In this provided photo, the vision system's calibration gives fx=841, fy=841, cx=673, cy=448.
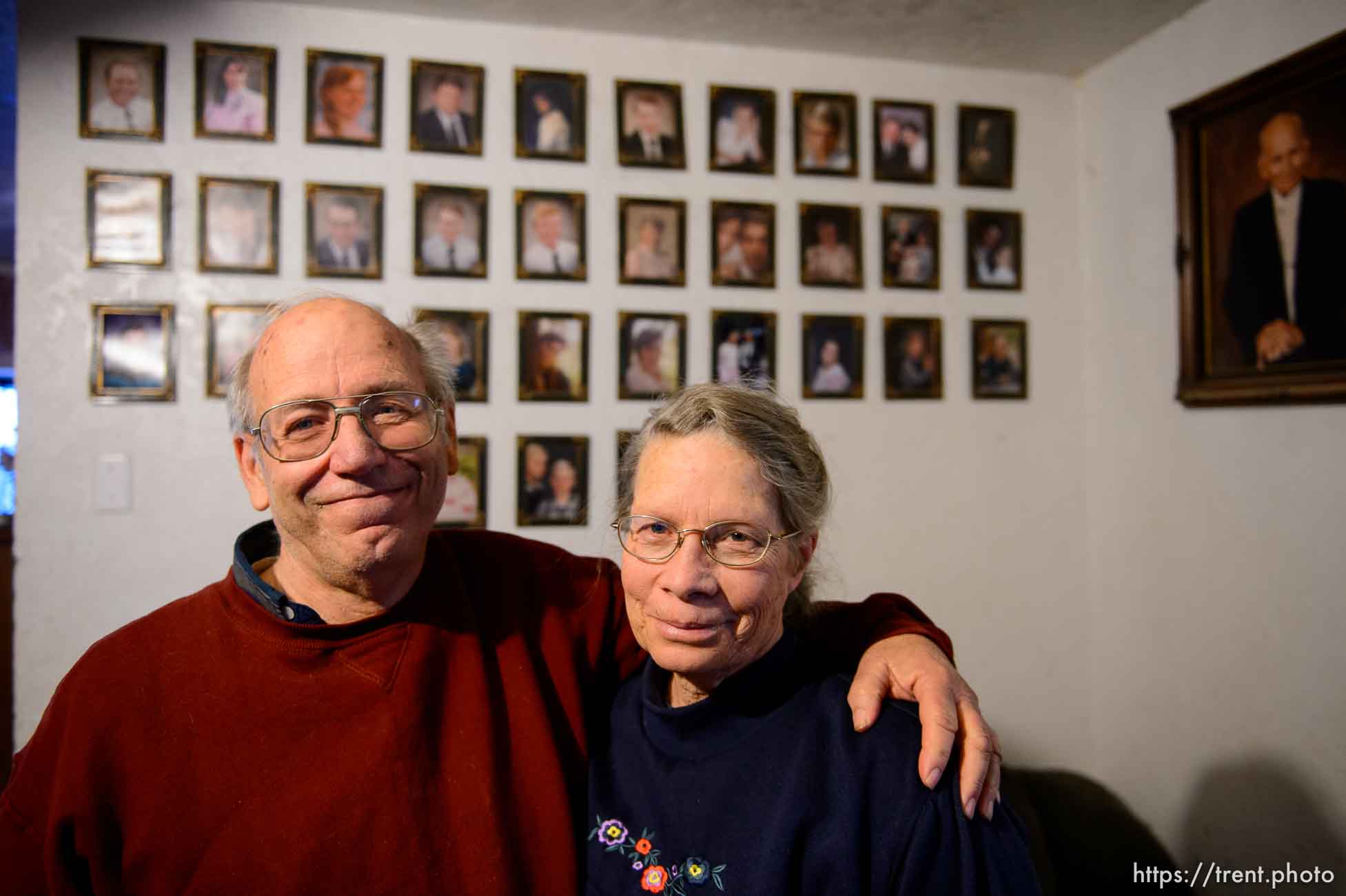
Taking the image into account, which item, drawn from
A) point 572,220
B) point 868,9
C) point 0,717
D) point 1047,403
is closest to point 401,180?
point 572,220

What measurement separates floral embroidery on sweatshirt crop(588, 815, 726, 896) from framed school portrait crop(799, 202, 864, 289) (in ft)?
7.05

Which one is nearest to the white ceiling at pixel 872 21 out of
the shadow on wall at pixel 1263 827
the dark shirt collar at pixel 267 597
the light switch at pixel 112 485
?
the light switch at pixel 112 485

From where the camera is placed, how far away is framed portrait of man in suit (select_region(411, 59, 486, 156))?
2.71 meters

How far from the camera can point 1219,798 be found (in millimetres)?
2533

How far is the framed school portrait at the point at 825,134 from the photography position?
9.72 feet

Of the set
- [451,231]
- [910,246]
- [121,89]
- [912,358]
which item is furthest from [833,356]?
[121,89]

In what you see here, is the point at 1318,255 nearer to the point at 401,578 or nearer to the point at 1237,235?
the point at 1237,235

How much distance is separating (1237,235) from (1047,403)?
856 millimetres

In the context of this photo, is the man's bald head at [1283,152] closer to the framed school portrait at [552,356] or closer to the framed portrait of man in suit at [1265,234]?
the framed portrait of man in suit at [1265,234]

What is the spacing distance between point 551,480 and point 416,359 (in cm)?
144

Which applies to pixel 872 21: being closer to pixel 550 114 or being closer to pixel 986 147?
pixel 986 147

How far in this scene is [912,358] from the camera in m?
3.04

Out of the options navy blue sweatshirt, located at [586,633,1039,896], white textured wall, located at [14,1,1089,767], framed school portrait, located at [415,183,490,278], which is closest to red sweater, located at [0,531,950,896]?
navy blue sweatshirt, located at [586,633,1039,896]

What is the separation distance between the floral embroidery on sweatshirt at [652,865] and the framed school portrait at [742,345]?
1.85 meters
